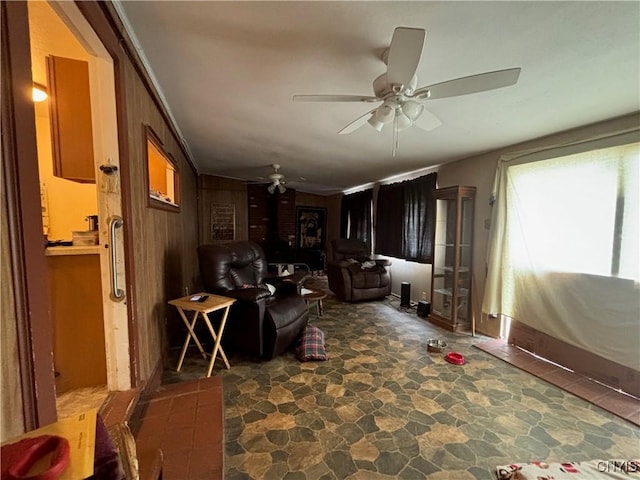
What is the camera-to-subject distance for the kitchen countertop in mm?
1495

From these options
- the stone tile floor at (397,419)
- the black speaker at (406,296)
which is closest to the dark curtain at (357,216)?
the black speaker at (406,296)

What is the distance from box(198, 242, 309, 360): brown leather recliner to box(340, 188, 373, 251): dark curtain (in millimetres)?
3149

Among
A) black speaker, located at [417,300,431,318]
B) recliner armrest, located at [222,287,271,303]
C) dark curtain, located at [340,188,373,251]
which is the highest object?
dark curtain, located at [340,188,373,251]

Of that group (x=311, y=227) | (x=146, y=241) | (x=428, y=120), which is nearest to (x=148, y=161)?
(x=146, y=241)

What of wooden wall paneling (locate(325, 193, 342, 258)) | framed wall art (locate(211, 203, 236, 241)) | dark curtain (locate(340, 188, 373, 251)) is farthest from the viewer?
wooden wall paneling (locate(325, 193, 342, 258))

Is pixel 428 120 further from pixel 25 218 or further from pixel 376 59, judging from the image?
pixel 25 218

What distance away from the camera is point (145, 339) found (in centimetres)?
180

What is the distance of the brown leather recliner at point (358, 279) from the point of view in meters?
4.48

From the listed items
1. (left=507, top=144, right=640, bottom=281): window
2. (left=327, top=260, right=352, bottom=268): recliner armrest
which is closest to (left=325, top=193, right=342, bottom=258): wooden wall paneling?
(left=327, top=260, right=352, bottom=268): recliner armrest

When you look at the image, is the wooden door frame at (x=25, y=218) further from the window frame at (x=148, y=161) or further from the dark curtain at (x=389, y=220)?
the dark curtain at (x=389, y=220)

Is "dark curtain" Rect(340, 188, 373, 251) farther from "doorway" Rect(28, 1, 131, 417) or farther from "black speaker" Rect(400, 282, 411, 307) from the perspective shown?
"doorway" Rect(28, 1, 131, 417)

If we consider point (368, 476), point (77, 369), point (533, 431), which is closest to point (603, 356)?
point (533, 431)

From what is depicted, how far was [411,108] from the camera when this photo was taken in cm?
157

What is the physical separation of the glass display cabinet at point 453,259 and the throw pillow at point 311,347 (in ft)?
5.75
